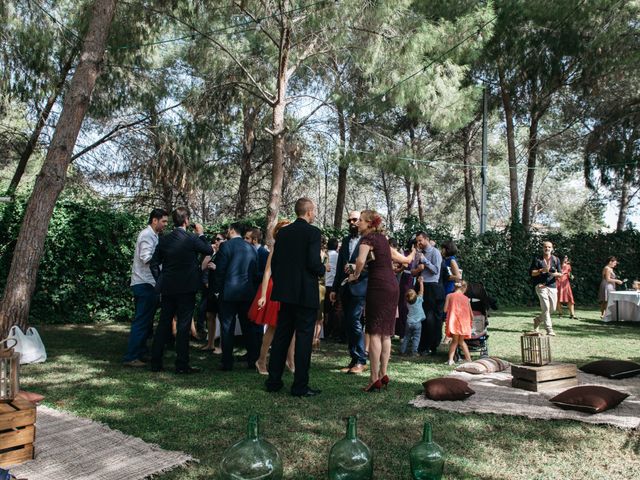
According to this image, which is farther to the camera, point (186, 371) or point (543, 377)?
point (186, 371)

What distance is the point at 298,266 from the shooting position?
4.97 m

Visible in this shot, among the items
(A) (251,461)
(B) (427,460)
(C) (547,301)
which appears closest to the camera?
(A) (251,461)

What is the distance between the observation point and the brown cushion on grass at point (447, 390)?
476 cm

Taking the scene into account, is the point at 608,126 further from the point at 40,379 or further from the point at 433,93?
the point at 40,379

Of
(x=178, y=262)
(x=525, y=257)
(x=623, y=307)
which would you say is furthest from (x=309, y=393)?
(x=525, y=257)

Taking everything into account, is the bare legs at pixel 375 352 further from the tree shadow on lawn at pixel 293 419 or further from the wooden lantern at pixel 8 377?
the wooden lantern at pixel 8 377

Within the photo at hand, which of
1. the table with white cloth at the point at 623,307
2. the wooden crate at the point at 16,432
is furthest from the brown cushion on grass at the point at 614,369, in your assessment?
the table with white cloth at the point at 623,307

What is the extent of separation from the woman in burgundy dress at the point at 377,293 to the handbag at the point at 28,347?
3755 millimetres

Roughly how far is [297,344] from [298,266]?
695mm

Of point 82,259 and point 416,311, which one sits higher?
point 82,259

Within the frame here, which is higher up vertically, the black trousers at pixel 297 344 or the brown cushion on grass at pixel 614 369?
the black trousers at pixel 297 344

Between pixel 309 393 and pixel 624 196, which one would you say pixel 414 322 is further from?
pixel 624 196

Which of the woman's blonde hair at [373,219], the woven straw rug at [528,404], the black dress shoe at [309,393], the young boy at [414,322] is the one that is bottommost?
the woven straw rug at [528,404]

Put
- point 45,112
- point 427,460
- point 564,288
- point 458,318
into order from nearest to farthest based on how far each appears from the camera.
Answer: point 427,460, point 458,318, point 45,112, point 564,288
